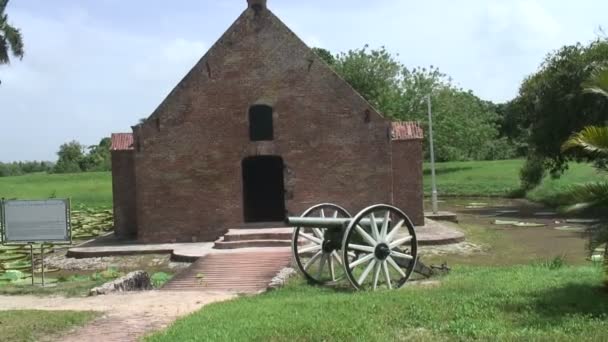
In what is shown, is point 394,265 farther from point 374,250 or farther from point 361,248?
point 361,248

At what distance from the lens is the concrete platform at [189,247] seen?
62.2ft

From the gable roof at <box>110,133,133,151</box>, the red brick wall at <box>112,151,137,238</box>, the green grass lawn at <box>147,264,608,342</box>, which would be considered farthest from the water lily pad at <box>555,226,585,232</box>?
the gable roof at <box>110,133,133,151</box>

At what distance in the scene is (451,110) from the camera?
5319 centimetres

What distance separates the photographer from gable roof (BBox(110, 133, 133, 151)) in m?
23.6

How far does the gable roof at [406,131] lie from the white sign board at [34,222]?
12057 mm

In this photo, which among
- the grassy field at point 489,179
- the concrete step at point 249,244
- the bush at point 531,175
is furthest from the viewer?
the grassy field at point 489,179

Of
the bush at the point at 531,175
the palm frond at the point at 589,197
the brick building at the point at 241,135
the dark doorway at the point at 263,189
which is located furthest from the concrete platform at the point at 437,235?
the bush at the point at 531,175

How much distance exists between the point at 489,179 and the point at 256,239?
33.5 m

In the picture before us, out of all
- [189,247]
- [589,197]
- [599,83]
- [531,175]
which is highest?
[599,83]

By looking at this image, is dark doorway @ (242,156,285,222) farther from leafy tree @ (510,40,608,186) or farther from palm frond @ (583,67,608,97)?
palm frond @ (583,67,608,97)

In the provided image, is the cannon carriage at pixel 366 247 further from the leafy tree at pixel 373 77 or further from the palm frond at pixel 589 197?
the leafy tree at pixel 373 77

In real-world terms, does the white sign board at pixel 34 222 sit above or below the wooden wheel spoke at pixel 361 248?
above

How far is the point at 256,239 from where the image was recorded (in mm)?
19688

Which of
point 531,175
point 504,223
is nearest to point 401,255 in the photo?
point 504,223
